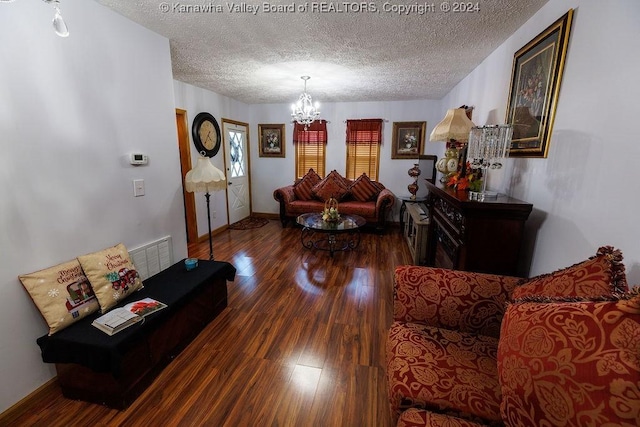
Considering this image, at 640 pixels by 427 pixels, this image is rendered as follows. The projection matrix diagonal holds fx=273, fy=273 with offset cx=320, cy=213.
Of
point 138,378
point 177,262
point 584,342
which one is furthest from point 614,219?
point 177,262

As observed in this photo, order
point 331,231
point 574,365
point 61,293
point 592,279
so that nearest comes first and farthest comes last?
point 574,365, point 592,279, point 61,293, point 331,231

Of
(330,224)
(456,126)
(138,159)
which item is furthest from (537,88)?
(138,159)

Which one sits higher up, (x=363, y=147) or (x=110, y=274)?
(x=363, y=147)

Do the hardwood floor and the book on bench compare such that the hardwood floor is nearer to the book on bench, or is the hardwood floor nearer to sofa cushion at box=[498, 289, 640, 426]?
the book on bench

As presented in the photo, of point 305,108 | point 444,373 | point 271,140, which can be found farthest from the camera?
point 271,140

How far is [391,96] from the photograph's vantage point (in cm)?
495

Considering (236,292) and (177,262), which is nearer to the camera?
(177,262)

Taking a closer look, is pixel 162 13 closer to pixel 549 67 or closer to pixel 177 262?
pixel 177 262

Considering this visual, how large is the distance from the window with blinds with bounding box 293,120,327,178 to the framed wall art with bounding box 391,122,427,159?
1.44 metres

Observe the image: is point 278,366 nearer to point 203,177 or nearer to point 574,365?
point 574,365

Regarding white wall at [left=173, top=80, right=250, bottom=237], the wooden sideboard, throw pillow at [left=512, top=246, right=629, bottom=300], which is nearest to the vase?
the wooden sideboard

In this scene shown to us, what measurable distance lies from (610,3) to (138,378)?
3.20 m

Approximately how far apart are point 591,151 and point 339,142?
4609mm

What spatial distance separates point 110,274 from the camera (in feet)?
6.11
